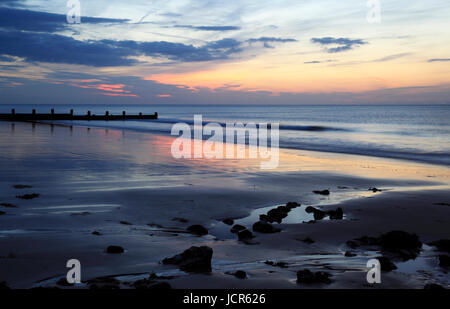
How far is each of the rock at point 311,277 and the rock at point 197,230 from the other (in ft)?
7.55

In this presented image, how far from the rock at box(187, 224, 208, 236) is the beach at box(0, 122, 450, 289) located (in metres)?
0.13

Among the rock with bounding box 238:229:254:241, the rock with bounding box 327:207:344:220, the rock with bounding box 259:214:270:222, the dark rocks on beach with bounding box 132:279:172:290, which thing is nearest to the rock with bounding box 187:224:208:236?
the rock with bounding box 238:229:254:241

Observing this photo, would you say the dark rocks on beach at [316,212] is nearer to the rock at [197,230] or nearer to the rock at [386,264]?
the rock at [197,230]

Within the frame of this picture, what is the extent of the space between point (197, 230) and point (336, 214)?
2.96 m

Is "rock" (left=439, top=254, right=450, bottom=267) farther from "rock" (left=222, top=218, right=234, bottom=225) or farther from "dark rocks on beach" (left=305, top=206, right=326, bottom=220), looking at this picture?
"rock" (left=222, top=218, right=234, bottom=225)

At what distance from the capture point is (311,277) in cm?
470

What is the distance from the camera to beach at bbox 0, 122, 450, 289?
4922 millimetres

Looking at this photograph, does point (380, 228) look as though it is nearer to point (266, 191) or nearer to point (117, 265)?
point (266, 191)

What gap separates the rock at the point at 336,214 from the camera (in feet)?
25.4

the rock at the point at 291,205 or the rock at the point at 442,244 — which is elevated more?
the rock at the point at 291,205

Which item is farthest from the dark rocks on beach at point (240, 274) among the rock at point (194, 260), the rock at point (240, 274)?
the rock at point (194, 260)

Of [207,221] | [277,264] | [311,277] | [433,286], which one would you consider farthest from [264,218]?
[433,286]

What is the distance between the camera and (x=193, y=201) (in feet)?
29.3
